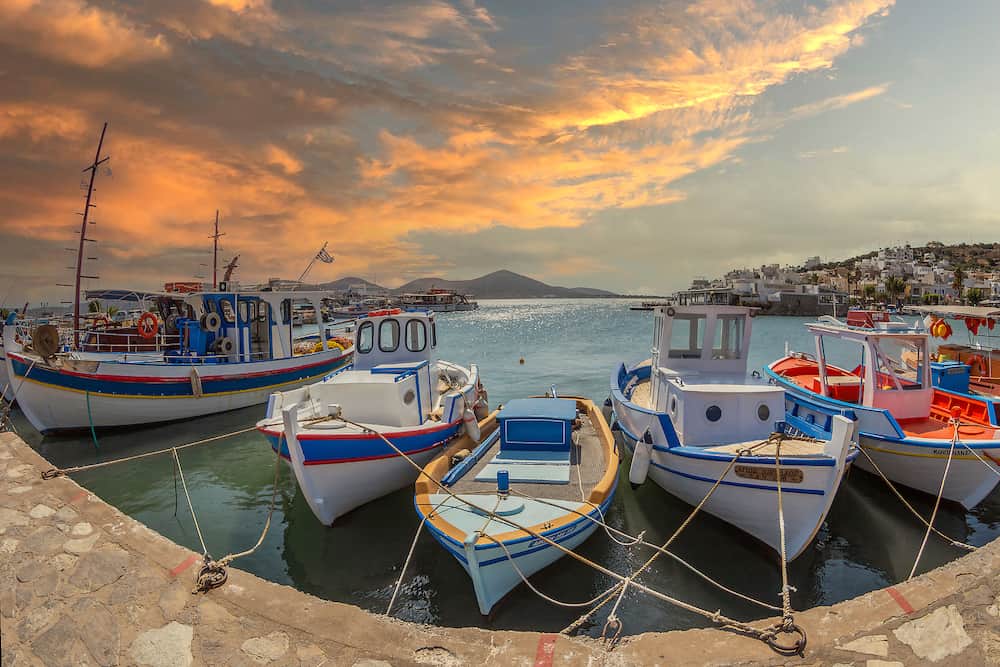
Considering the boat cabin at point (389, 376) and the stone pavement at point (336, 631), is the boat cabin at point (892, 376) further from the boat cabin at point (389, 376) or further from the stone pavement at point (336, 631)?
the boat cabin at point (389, 376)

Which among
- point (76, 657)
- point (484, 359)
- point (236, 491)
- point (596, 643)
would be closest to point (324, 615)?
point (76, 657)

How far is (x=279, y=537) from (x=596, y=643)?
775 centimetres

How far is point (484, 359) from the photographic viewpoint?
41.7 m

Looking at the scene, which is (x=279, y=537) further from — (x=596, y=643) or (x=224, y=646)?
(x=596, y=643)

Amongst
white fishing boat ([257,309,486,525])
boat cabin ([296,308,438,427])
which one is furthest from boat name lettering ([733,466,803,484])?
boat cabin ([296,308,438,427])

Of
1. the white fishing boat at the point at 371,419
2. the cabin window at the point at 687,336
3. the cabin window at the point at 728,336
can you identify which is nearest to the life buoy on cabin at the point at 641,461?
the cabin window at the point at 687,336

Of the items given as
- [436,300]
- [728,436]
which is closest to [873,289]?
[436,300]

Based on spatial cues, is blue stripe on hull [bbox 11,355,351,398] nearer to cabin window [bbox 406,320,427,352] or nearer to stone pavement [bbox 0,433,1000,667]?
cabin window [bbox 406,320,427,352]

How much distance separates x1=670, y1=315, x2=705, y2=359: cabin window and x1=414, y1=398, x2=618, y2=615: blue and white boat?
2595 millimetres

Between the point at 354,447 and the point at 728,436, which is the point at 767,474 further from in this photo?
the point at 354,447

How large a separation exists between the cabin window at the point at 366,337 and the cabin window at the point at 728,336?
8788 millimetres

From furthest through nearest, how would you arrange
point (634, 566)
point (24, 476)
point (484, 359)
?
point (484, 359) < point (634, 566) < point (24, 476)

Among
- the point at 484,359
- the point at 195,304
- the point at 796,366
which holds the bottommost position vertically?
the point at 484,359

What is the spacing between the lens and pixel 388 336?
43.5 feet
